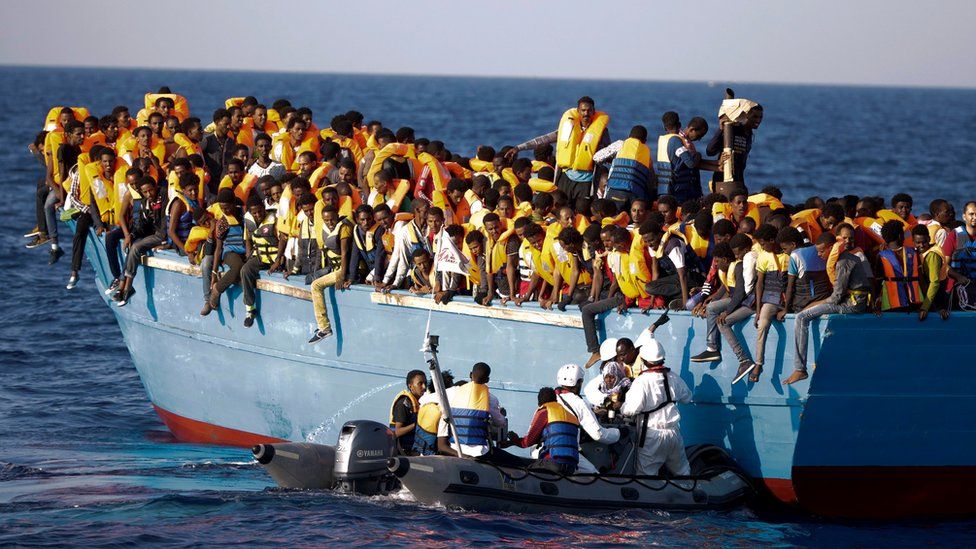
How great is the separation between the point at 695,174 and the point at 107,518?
799 centimetres

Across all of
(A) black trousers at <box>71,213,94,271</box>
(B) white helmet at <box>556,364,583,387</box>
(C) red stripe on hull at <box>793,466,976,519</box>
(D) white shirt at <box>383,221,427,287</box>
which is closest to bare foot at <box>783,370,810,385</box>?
(C) red stripe on hull at <box>793,466,976,519</box>

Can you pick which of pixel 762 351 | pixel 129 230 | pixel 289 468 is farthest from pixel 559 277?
pixel 129 230

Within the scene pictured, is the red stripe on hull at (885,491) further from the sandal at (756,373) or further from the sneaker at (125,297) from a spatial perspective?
the sneaker at (125,297)

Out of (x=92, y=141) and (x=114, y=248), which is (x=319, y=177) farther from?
(x=92, y=141)

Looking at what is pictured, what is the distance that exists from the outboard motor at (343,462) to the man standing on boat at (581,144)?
15.0 feet

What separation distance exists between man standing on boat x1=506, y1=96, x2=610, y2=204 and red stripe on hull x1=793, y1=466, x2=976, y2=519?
488 centimetres

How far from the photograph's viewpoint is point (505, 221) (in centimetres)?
1675

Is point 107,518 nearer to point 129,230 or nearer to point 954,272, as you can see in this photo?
point 129,230

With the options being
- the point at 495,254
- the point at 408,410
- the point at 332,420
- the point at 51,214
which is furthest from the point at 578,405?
the point at 51,214

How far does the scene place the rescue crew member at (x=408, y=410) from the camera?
15688 mm

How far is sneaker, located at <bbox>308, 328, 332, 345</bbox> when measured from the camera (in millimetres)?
17766

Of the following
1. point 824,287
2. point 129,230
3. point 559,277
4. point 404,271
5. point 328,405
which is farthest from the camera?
point 129,230

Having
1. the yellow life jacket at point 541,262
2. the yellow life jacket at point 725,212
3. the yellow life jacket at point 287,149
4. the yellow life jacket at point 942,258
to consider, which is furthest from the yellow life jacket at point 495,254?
the yellow life jacket at point 942,258

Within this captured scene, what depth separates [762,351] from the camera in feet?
48.9
